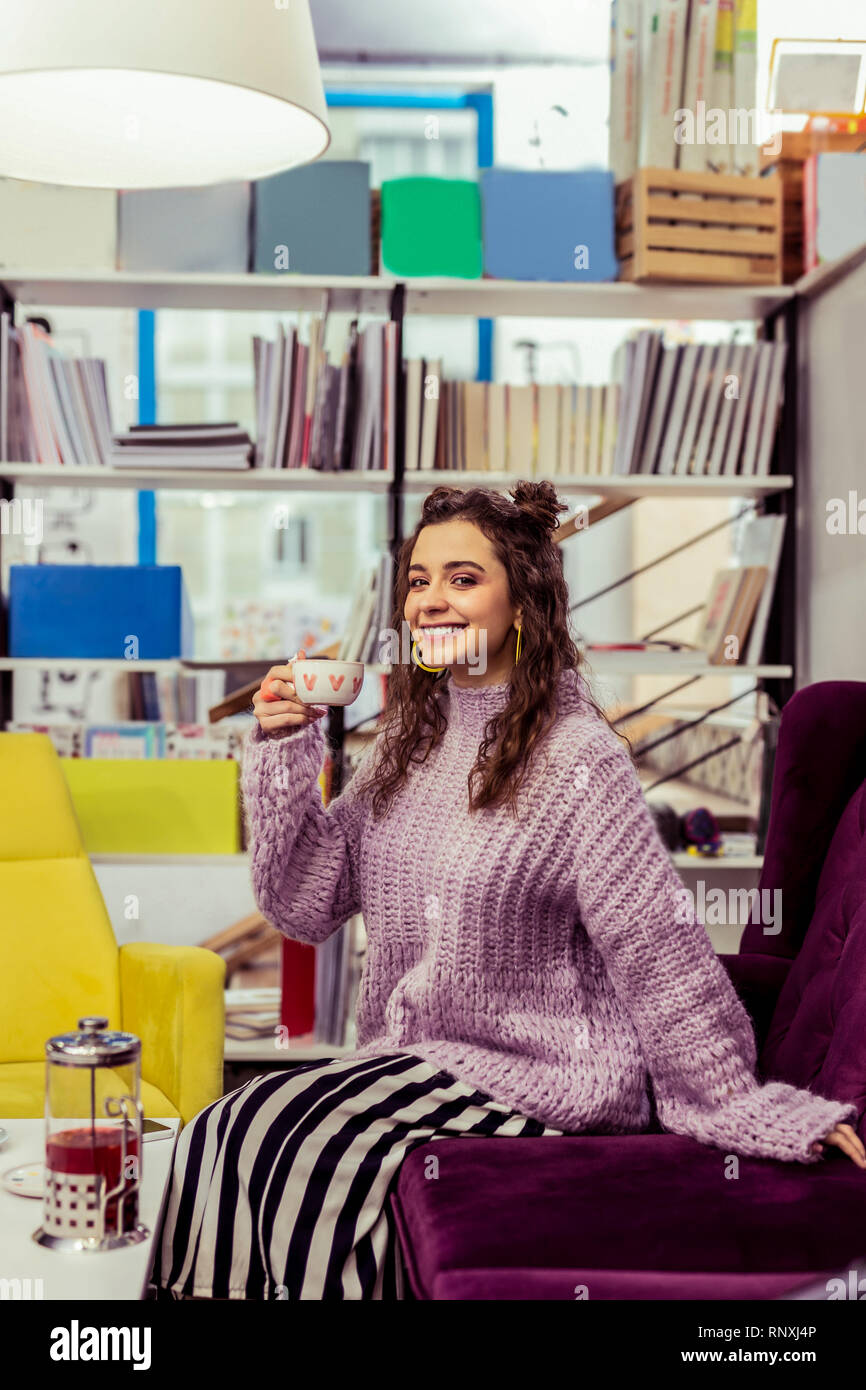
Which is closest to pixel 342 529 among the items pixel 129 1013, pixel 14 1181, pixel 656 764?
pixel 656 764

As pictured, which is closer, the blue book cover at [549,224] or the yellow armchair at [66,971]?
the yellow armchair at [66,971]

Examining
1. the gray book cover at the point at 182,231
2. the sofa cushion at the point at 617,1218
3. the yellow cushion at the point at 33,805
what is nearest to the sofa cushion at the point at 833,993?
the sofa cushion at the point at 617,1218

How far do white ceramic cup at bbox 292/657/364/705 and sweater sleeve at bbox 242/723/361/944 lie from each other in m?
0.08

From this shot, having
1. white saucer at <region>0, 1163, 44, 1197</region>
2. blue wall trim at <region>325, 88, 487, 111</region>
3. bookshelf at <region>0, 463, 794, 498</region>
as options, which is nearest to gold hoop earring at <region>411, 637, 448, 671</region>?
white saucer at <region>0, 1163, 44, 1197</region>

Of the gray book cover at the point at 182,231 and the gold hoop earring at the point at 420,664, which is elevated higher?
the gray book cover at the point at 182,231

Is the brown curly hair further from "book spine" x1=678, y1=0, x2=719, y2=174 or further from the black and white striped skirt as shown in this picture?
"book spine" x1=678, y1=0, x2=719, y2=174

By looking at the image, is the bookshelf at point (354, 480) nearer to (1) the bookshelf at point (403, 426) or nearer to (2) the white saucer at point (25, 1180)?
(1) the bookshelf at point (403, 426)

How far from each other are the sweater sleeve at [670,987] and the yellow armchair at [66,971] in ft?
2.44

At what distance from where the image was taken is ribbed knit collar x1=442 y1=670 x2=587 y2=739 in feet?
5.39

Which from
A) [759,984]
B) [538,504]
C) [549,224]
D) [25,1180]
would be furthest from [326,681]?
[549,224]

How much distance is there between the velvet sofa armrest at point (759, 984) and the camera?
1.82 m

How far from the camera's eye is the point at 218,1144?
1.43 m
